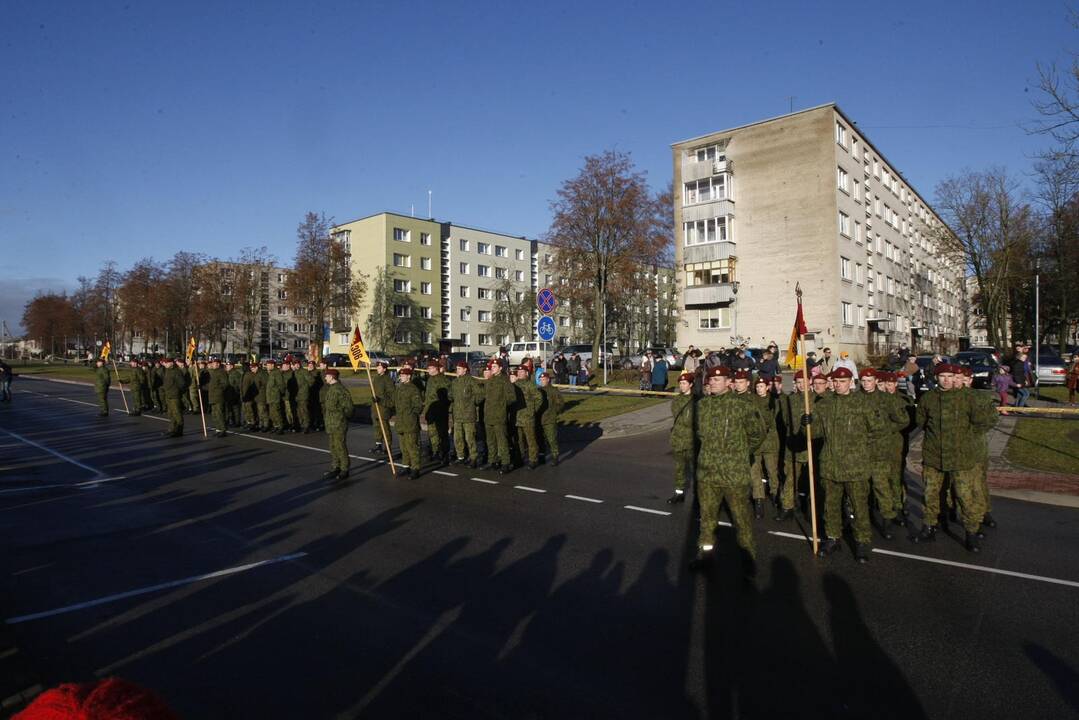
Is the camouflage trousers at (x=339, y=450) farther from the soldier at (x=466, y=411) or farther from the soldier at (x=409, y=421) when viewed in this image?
the soldier at (x=466, y=411)

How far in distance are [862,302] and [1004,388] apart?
1193 inches

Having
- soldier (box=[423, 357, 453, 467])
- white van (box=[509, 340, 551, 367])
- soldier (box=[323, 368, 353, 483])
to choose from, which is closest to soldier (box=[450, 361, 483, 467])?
soldier (box=[423, 357, 453, 467])

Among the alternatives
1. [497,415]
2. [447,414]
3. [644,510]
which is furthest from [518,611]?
[447,414]

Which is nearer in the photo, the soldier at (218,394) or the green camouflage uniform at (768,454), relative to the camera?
the green camouflage uniform at (768,454)

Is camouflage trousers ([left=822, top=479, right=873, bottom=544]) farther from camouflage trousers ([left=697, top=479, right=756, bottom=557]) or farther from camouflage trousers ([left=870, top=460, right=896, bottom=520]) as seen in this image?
camouflage trousers ([left=697, top=479, right=756, bottom=557])

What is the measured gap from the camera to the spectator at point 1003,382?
1820 cm

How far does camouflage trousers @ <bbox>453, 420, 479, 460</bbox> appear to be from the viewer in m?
12.3

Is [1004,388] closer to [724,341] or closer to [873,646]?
[873,646]

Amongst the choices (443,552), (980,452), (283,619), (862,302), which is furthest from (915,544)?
(862,302)

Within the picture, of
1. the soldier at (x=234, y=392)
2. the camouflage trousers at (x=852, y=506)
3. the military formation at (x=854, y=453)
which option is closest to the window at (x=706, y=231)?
the soldier at (x=234, y=392)

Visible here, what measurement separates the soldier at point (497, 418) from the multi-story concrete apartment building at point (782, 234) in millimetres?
31494

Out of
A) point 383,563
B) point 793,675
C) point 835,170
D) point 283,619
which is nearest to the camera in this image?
point 793,675

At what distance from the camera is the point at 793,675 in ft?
13.6

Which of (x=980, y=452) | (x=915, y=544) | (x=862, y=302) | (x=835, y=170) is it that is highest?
(x=835, y=170)
